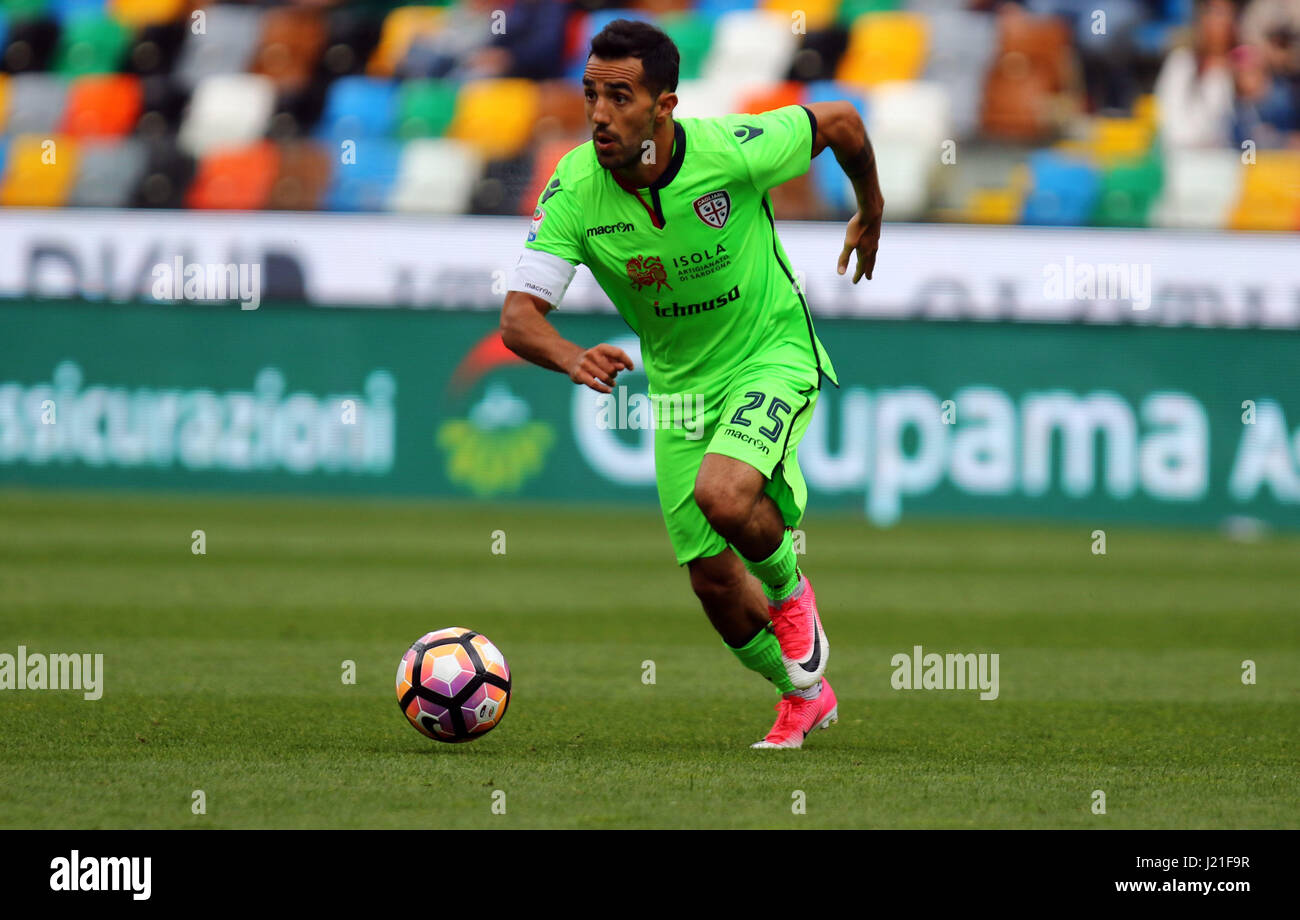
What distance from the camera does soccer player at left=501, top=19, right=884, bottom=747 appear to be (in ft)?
20.3

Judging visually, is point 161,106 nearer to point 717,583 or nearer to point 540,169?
point 540,169

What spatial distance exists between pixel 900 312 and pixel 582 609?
6906mm

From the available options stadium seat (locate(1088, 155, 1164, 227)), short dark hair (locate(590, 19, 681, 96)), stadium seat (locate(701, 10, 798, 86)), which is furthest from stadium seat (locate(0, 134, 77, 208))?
short dark hair (locate(590, 19, 681, 96))

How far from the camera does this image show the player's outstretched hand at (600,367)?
18.4 feet

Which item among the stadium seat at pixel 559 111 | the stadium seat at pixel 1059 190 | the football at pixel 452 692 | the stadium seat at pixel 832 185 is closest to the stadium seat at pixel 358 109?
the stadium seat at pixel 559 111

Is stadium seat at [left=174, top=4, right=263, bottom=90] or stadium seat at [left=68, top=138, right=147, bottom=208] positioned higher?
stadium seat at [left=174, top=4, right=263, bottom=90]

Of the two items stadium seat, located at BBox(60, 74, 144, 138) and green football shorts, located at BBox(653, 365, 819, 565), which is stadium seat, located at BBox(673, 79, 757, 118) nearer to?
stadium seat, located at BBox(60, 74, 144, 138)

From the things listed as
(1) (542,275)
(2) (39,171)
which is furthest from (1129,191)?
(1) (542,275)

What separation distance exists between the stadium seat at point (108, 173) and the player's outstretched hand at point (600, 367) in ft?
48.2

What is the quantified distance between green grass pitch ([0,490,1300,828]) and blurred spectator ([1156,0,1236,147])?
5764mm

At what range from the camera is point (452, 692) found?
6.29 metres

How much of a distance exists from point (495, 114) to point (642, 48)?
48.8 feet

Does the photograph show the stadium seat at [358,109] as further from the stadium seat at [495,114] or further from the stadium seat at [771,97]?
the stadium seat at [771,97]
